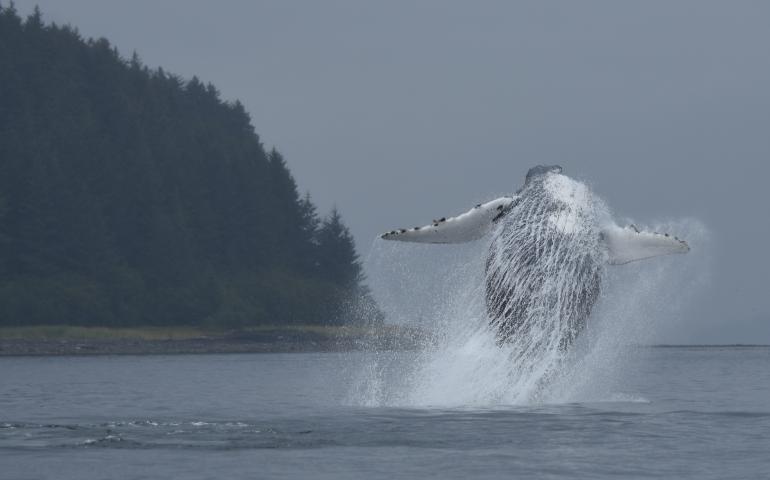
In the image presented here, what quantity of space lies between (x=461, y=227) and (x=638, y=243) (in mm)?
2934

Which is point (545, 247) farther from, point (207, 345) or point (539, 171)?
point (207, 345)

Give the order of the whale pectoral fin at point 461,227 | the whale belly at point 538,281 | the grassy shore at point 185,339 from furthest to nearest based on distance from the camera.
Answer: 1. the grassy shore at point 185,339
2. the whale pectoral fin at point 461,227
3. the whale belly at point 538,281

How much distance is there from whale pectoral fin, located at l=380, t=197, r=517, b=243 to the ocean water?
2.76m

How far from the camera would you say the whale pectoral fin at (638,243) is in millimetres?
24375

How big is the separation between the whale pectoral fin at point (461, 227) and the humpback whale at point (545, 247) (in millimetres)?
16

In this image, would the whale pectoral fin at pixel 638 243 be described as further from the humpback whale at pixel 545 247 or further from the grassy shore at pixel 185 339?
the grassy shore at pixel 185 339

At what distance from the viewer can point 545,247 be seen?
23.7 meters

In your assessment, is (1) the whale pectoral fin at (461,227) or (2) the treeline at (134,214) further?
(2) the treeline at (134,214)

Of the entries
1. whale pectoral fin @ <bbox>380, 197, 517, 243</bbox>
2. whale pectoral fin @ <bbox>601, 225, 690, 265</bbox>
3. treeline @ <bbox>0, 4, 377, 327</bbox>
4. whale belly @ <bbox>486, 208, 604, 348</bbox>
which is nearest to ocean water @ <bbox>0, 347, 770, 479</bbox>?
whale belly @ <bbox>486, 208, 604, 348</bbox>

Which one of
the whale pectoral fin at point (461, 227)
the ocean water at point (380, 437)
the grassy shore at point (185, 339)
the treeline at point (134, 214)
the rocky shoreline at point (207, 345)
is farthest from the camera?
the treeline at point (134, 214)

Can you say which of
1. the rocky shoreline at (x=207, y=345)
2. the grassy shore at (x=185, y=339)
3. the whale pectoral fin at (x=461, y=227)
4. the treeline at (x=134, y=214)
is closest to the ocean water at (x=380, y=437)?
the whale pectoral fin at (x=461, y=227)

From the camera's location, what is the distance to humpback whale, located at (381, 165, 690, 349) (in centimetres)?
2372

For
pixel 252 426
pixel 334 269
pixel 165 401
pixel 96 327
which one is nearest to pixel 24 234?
pixel 96 327

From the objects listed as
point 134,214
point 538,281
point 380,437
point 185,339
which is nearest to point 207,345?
point 185,339
